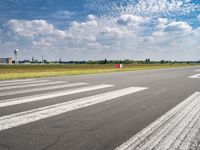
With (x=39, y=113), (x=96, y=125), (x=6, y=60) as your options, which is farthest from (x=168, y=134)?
(x=6, y=60)

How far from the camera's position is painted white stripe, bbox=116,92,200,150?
3386 millimetres

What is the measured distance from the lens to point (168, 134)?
3.94 m

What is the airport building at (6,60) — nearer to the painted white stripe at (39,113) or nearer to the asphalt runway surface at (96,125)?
the asphalt runway surface at (96,125)

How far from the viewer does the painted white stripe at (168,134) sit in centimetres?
339

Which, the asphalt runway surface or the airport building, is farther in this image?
the airport building

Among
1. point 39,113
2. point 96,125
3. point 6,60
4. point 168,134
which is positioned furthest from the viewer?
point 6,60

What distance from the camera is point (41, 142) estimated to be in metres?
3.46

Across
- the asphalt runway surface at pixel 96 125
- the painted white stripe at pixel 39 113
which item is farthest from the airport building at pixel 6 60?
the painted white stripe at pixel 39 113

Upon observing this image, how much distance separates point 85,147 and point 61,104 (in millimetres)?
3153

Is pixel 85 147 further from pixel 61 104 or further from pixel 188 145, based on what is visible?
pixel 61 104

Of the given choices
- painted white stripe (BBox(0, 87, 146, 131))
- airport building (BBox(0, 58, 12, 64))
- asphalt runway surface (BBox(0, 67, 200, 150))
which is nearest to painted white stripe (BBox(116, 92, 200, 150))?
asphalt runway surface (BBox(0, 67, 200, 150))

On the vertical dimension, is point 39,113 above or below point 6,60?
below

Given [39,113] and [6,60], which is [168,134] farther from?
[6,60]

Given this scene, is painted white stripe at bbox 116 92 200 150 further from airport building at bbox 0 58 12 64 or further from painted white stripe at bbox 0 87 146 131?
airport building at bbox 0 58 12 64
